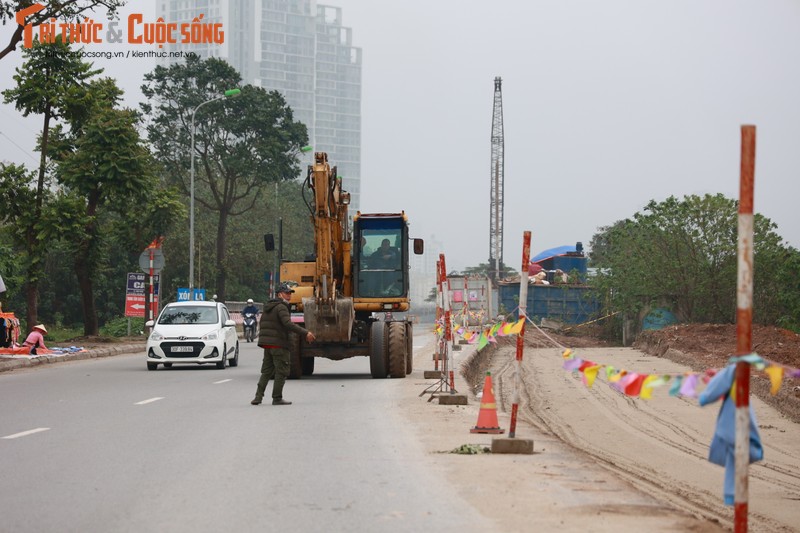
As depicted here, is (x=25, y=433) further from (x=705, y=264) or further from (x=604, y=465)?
(x=705, y=264)

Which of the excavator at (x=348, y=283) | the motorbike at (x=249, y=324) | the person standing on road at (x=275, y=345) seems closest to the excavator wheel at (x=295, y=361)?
the excavator at (x=348, y=283)

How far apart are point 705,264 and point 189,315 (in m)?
21.7

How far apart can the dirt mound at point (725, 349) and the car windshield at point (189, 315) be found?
12027mm

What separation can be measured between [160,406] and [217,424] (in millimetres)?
2954

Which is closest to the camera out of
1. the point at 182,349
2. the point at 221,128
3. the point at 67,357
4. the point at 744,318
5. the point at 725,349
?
the point at 744,318

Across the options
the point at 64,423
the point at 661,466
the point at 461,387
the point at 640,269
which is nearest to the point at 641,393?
the point at 661,466

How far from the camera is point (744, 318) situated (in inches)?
227

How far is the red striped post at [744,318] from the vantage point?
5.75 m

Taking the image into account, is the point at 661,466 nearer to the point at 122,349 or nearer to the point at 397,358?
the point at 397,358

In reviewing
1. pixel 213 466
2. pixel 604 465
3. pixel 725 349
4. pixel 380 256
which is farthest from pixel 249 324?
pixel 213 466

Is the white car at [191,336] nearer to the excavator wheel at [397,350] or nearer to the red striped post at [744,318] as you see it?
the excavator wheel at [397,350]

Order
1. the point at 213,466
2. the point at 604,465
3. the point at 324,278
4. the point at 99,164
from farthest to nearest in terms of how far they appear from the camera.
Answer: the point at 99,164 → the point at 324,278 → the point at 604,465 → the point at 213,466

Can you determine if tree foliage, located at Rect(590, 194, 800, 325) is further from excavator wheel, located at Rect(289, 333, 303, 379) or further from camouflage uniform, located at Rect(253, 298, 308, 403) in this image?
camouflage uniform, located at Rect(253, 298, 308, 403)

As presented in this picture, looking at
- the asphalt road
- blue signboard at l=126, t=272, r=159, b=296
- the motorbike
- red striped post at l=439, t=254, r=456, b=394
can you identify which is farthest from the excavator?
the motorbike
